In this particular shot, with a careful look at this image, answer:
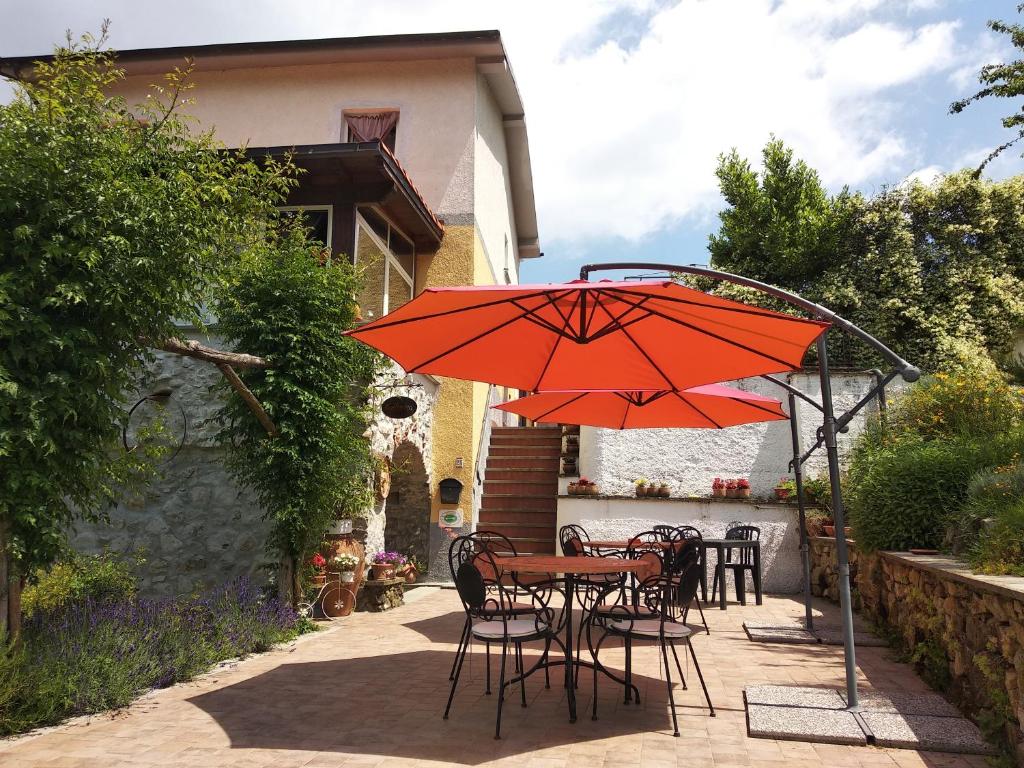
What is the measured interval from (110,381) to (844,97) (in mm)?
7953

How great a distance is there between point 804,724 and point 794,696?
578mm

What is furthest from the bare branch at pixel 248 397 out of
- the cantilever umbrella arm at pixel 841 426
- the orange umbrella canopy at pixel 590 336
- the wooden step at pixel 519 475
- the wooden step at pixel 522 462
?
the wooden step at pixel 522 462

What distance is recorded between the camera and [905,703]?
433 cm

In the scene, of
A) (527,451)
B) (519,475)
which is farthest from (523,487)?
(527,451)

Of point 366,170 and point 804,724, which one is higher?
Result: point 366,170

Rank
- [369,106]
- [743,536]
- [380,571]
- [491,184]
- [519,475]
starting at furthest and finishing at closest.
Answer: [491,184] → [519,475] → [369,106] → [743,536] → [380,571]

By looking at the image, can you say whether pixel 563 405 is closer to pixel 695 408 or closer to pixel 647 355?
pixel 695 408

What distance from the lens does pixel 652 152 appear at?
8305 millimetres

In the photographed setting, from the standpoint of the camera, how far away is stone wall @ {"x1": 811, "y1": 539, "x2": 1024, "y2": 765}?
346 centimetres

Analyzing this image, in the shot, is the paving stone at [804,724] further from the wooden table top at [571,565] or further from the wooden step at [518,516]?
the wooden step at [518,516]

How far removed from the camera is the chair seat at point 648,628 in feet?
13.3

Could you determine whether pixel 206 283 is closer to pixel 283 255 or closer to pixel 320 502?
pixel 283 255

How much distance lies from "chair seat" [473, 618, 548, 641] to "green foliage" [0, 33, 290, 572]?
2550 mm

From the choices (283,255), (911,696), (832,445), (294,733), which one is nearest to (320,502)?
(283,255)
